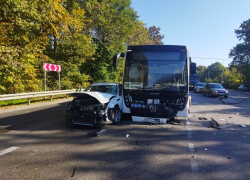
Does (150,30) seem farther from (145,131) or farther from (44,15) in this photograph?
(145,131)

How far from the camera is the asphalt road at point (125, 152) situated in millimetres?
3629

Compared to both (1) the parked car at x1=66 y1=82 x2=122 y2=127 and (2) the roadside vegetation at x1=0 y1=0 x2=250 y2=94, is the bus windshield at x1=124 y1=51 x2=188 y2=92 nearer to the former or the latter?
(1) the parked car at x1=66 y1=82 x2=122 y2=127

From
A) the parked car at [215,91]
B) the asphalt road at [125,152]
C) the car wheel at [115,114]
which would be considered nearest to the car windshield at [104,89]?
the car wheel at [115,114]

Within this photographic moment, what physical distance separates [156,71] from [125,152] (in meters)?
3.77

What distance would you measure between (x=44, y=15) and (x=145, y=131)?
28.6 ft

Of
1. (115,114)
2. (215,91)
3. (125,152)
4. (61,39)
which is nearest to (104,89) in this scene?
(115,114)

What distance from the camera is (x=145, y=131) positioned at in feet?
21.8

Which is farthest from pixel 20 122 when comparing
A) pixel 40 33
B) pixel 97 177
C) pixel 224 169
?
pixel 40 33

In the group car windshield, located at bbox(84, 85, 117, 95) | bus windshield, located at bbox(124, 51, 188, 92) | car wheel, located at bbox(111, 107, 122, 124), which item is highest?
bus windshield, located at bbox(124, 51, 188, 92)

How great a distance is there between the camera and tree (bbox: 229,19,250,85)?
42.2 metres

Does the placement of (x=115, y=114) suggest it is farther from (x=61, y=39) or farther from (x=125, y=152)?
(x=61, y=39)

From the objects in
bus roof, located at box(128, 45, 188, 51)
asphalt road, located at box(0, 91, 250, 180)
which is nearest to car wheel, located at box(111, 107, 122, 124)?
asphalt road, located at box(0, 91, 250, 180)

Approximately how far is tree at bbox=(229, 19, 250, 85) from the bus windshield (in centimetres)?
4192

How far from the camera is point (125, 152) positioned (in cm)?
471
